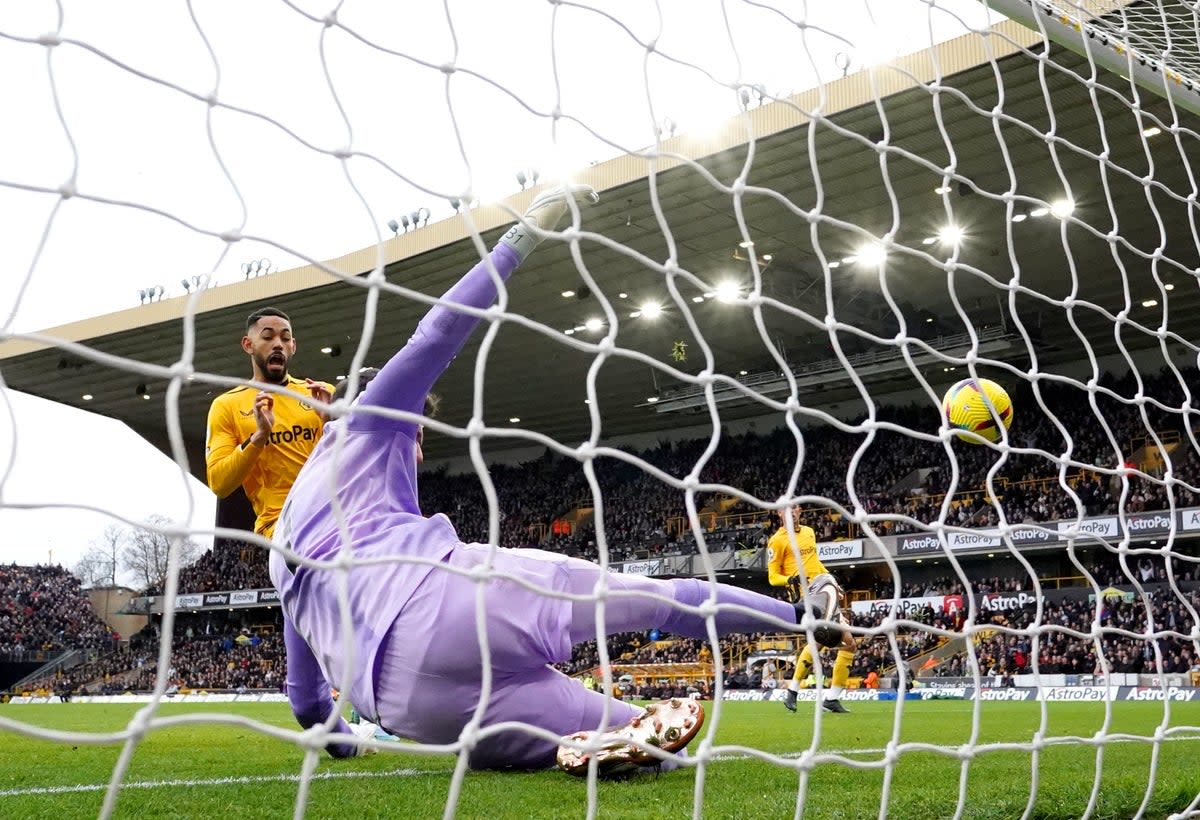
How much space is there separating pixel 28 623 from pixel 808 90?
1320 inches

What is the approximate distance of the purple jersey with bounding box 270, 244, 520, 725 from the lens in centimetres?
276

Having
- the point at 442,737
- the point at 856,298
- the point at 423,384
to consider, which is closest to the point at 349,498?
the point at 423,384

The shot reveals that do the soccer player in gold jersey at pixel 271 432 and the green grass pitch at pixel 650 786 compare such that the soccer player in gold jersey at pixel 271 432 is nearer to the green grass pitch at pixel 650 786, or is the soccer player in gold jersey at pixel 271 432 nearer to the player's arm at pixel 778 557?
the green grass pitch at pixel 650 786

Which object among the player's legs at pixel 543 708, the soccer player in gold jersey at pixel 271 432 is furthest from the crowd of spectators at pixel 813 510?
Answer: the player's legs at pixel 543 708

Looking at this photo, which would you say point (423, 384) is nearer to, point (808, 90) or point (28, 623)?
point (808, 90)

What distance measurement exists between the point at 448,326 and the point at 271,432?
1816mm

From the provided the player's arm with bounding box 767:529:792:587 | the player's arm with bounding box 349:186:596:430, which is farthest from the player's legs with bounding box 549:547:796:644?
the player's arm with bounding box 767:529:792:587

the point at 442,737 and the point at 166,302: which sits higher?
the point at 166,302

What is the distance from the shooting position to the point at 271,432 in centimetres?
429

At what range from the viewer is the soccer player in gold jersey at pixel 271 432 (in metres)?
Answer: 4.45

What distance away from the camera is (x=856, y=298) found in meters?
20.5

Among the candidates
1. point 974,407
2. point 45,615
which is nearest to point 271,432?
point 974,407

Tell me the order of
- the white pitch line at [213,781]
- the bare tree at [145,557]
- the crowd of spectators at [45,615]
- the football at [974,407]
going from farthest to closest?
the bare tree at [145,557] < the crowd of spectators at [45,615] < the football at [974,407] < the white pitch line at [213,781]

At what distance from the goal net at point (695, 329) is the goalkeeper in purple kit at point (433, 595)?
0.61ft
